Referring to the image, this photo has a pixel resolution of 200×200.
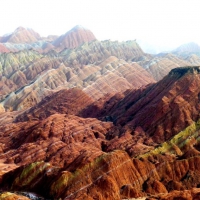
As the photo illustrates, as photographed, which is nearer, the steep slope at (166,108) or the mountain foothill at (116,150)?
the mountain foothill at (116,150)

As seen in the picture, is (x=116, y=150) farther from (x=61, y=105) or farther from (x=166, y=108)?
(x=61, y=105)

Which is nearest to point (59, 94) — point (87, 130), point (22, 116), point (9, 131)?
point (22, 116)

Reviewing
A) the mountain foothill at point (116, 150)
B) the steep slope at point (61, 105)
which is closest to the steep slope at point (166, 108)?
the mountain foothill at point (116, 150)

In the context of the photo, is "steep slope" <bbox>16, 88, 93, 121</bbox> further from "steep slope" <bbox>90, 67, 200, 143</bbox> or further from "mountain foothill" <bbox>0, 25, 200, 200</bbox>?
"steep slope" <bbox>90, 67, 200, 143</bbox>

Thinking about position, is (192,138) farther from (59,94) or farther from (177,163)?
(59,94)

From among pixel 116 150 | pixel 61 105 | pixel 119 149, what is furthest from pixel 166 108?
pixel 61 105

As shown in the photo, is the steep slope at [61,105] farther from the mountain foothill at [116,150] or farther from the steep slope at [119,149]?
the steep slope at [119,149]

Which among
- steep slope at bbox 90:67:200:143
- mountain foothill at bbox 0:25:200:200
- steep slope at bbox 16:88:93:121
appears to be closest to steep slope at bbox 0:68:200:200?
steep slope at bbox 90:67:200:143

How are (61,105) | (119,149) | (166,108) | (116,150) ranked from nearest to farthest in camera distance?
(116,150) < (119,149) < (166,108) < (61,105)

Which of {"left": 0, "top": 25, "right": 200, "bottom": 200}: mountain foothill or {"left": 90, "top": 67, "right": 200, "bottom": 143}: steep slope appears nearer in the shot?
{"left": 0, "top": 25, "right": 200, "bottom": 200}: mountain foothill

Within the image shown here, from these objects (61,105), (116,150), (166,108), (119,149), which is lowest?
(61,105)

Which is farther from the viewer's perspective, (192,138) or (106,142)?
(106,142)
